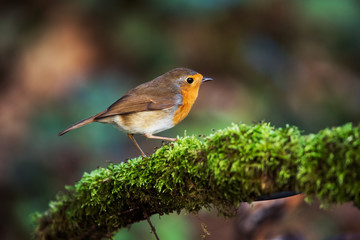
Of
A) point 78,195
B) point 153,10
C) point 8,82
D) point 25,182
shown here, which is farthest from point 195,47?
point 78,195

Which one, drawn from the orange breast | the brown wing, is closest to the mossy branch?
the brown wing

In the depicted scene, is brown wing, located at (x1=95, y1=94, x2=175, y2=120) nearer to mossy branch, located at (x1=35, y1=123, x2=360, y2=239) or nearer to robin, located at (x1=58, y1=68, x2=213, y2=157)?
robin, located at (x1=58, y1=68, x2=213, y2=157)

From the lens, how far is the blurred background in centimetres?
523

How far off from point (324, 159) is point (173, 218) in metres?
3.58

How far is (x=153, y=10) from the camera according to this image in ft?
20.1

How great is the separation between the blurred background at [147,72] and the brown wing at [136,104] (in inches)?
80.8

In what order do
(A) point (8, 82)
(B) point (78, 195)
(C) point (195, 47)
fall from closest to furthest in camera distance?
(B) point (78, 195) → (A) point (8, 82) → (C) point (195, 47)

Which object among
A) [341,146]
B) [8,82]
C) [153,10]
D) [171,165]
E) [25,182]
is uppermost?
[8,82]

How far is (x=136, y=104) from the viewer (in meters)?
3.15

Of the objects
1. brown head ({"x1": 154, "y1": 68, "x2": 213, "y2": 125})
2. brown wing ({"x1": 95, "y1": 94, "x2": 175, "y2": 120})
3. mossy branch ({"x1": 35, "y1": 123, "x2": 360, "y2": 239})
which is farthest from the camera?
brown head ({"x1": 154, "y1": 68, "x2": 213, "y2": 125})

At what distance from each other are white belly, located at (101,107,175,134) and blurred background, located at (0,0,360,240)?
1.93 m

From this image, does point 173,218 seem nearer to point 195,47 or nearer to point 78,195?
point 78,195

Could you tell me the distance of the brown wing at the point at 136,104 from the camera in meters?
3.09

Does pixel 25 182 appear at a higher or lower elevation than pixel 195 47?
lower
